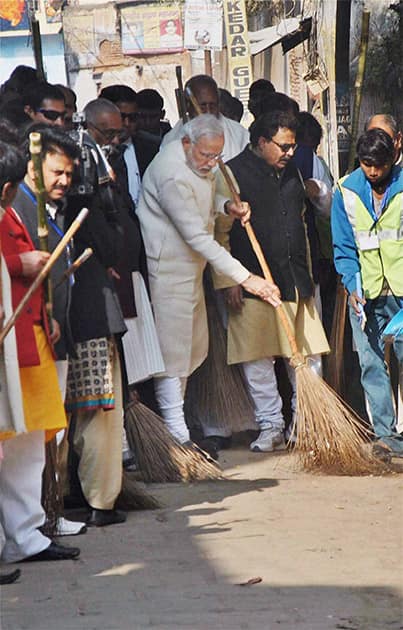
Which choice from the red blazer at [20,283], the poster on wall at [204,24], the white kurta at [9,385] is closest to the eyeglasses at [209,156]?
the red blazer at [20,283]

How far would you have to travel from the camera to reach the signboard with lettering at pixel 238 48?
13883mm

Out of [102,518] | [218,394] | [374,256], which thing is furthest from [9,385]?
[218,394]

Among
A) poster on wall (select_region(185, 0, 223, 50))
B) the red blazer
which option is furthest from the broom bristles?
poster on wall (select_region(185, 0, 223, 50))

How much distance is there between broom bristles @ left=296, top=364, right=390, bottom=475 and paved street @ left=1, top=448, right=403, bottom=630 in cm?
25

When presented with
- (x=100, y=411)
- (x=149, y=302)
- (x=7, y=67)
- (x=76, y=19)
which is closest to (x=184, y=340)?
(x=149, y=302)

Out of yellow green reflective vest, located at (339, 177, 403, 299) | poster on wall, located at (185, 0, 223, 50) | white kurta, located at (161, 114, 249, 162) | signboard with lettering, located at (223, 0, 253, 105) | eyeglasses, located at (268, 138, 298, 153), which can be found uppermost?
poster on wall, located at (185, 0, 223, 50)

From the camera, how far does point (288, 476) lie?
724 centimetres

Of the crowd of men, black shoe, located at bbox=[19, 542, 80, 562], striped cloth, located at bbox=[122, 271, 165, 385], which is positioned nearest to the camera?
black shoe, located at bbox=[19, 542, 80, 562]

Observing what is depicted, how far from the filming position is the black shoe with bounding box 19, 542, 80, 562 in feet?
17.2

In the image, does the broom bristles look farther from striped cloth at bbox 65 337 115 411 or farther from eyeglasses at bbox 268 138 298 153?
striped cloth at bbox 65 337 115 411

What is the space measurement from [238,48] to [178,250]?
7252 mm

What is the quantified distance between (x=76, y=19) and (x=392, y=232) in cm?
1980

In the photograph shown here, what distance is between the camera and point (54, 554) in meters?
5.27

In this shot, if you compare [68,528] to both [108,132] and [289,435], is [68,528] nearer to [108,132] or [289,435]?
[108,132]
